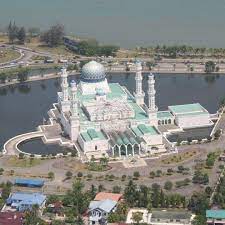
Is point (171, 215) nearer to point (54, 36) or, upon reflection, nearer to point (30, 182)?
point (30, 182)

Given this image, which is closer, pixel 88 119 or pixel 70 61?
pixel 88 119

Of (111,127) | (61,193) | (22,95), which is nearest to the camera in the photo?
(61,193)

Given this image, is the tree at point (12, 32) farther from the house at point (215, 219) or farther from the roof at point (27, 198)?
the house at point (215, 219)

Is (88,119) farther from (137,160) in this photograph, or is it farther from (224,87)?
(224,87)

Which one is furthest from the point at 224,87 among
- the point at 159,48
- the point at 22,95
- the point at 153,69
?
the point at 22,95

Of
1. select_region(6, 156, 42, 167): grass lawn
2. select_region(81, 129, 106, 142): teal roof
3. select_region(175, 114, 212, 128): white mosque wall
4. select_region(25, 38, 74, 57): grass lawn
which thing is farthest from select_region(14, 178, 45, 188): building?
select_region(25, 38, 74, 57): grass lawn

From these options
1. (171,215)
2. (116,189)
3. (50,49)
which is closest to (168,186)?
(116,189)

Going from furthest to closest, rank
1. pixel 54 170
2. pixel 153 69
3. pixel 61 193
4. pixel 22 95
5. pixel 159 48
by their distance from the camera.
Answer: pixel 159 48 < pixel 153 69 < pixel 22 95 < pixel 54 170 < pixel 61 193
